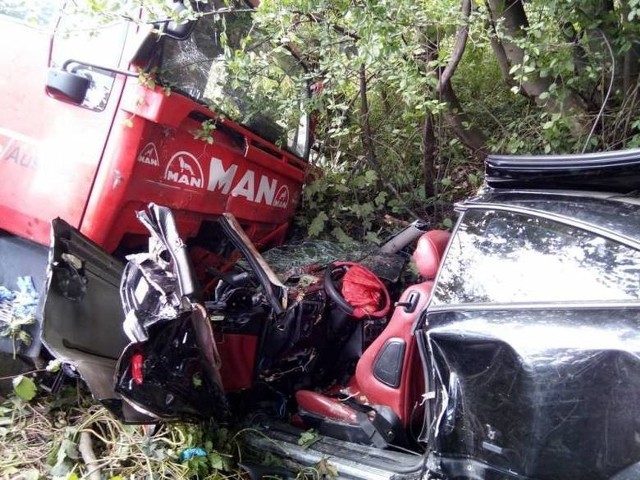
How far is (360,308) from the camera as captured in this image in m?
2.78

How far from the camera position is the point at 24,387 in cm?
258

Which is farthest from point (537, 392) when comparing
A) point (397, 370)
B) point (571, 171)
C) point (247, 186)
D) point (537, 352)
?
point (247, 186)

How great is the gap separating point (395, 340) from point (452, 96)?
6.92ft

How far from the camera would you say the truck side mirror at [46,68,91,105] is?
244 centimetres

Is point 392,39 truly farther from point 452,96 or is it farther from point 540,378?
point 540,378

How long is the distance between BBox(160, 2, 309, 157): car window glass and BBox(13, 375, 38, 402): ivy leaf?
4.95 feet

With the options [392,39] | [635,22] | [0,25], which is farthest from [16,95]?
[635,22]

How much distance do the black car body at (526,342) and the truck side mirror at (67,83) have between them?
1.13 meters

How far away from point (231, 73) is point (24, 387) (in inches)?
73.0

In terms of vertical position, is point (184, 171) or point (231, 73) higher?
point (231, 73)

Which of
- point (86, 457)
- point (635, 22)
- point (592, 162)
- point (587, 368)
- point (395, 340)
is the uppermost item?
point (635, 22)

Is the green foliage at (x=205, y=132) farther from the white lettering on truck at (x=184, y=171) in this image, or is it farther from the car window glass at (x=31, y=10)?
the car window glass at (x=31, y=10)

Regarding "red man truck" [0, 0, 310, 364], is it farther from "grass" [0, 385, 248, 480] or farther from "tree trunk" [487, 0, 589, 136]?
"tree trunk" [487, 0, 589, 136]

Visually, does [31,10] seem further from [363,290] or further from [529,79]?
[529,79]
